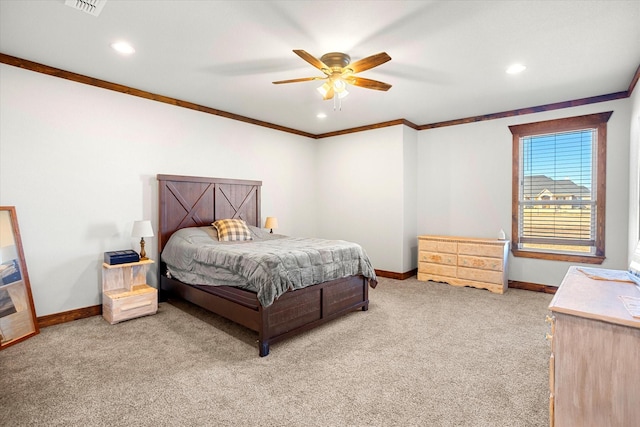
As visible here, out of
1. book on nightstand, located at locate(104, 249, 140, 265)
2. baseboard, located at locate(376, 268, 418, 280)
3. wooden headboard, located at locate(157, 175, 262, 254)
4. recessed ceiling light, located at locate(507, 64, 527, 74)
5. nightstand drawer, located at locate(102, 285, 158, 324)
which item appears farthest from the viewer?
baseboard, located at locate(376, 268, 418, 280)

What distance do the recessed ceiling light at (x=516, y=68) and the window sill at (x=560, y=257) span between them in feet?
8.86

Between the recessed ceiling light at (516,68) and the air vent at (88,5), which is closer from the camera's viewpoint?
the air vent at (88,5)

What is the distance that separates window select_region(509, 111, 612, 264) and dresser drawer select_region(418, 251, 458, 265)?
902 millimetres

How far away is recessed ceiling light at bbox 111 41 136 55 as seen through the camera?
113 inches

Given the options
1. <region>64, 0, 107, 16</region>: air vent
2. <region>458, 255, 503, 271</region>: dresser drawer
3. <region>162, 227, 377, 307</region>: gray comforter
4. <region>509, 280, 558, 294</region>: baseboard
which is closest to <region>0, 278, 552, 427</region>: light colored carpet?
<region>162, 227, 377, 307</region>: gray comforter

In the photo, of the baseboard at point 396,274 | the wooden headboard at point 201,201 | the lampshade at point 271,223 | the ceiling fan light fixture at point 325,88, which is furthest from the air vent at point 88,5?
the baseboard at point 396,274

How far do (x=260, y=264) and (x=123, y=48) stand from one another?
2.35 metres

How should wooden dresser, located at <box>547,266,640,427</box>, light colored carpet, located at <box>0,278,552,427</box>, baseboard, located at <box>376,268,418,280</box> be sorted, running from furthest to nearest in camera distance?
baseboard, located at <box>376,268,418,280</box>, light colored carpet, located at <box>0,278,552,427</box>, wooden dresser, located at <box>547,266,640,427</box>

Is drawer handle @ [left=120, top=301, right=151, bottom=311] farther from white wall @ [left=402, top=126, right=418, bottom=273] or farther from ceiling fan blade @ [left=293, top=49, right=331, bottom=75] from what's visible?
white wall @ [left=402, top=126, right=418, bottom=273]

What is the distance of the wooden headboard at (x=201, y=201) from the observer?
426cm

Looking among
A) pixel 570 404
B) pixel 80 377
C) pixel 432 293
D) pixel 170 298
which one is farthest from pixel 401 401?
pixel 170 298

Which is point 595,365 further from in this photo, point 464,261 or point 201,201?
point 201,201

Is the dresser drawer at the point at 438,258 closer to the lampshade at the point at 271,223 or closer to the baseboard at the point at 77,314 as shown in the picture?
the baseboard at the point at 77,314

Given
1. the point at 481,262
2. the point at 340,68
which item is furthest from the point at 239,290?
the point at 481,262
